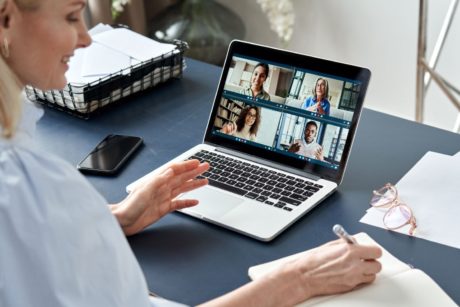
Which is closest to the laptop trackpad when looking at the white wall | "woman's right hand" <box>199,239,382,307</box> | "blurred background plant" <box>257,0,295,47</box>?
"woman's right hand" <box>199,239,382,307</box>

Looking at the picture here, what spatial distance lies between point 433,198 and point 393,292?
324 mm

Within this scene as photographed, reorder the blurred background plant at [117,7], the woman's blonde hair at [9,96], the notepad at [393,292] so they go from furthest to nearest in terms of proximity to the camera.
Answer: the blurred background plant at [117,7]
the notepad at [393,292]
the woman's blonde hair at [9,96]

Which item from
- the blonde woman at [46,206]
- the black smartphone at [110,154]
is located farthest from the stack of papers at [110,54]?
the blonde woman at [46,206]

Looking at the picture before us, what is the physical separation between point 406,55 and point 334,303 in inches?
79.2

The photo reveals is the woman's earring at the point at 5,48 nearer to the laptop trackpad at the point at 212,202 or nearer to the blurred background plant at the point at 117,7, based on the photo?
the laptop trackpad at the point at 212,202

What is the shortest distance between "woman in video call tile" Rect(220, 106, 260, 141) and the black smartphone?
228 mm

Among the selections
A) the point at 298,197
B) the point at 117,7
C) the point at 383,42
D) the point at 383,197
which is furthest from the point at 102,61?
the point at 383,42

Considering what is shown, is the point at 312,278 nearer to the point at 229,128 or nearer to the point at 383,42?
the point at 229,128

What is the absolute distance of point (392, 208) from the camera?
1307mm

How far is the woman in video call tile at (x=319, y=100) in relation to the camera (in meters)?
1.38

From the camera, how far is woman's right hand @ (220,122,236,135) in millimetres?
1480

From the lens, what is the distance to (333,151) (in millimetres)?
1376

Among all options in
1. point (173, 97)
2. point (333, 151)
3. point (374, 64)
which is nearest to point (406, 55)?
point (374, 64)

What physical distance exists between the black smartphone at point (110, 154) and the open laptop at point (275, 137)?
0.09m
